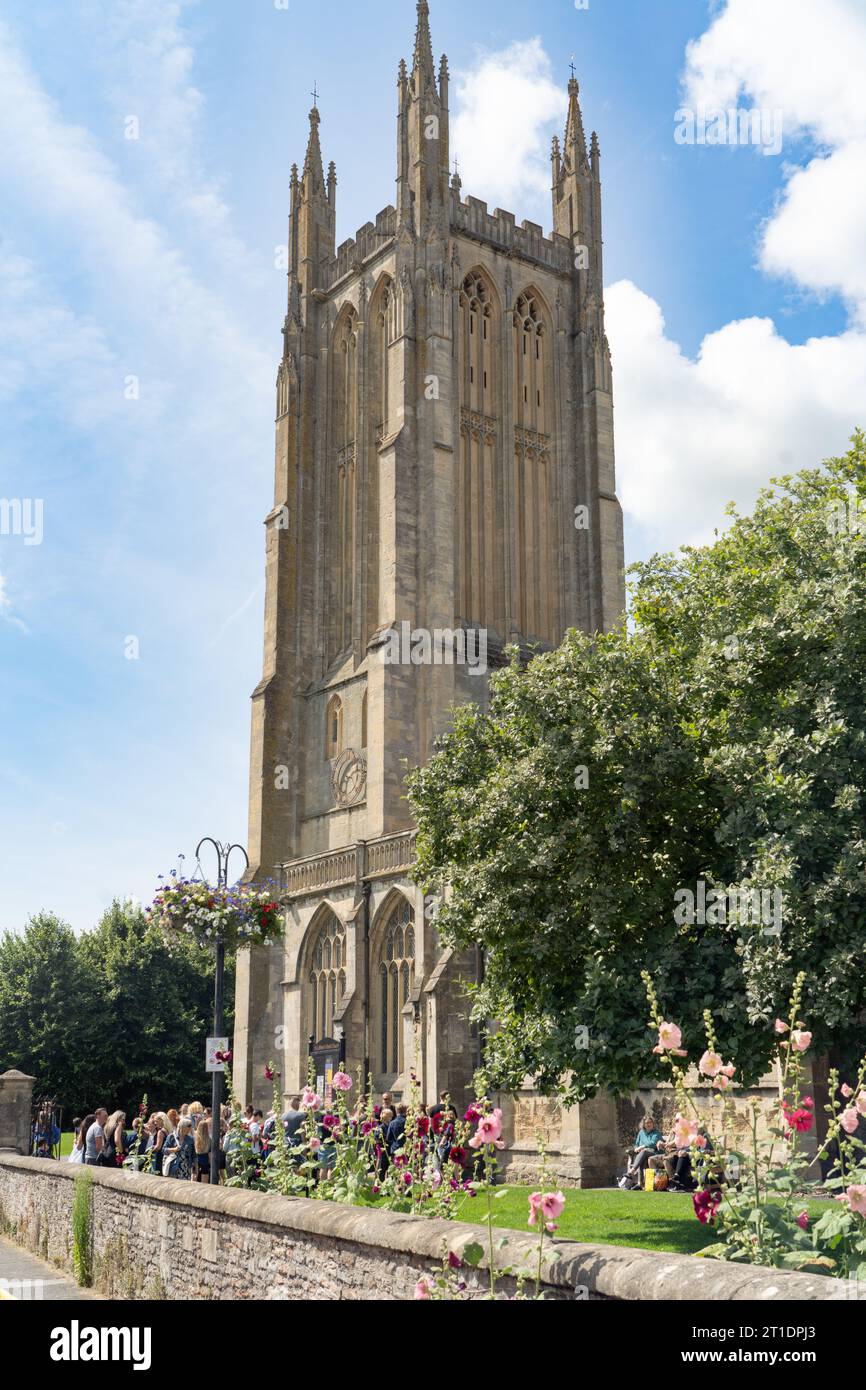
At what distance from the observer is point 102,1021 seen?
48.7 meters

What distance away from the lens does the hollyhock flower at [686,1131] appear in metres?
5.43

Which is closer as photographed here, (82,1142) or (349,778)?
(82,1142)

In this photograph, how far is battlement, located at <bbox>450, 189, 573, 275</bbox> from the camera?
152 ft

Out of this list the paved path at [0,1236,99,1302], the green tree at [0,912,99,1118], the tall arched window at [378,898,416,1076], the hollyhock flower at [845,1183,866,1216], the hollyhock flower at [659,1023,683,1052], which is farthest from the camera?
the green tree at [0,912,99,1118]

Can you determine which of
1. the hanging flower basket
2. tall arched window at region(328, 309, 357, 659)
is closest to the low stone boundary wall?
the hanging flower basket

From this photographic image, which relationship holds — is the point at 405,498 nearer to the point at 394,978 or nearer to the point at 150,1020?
the point at 394,978

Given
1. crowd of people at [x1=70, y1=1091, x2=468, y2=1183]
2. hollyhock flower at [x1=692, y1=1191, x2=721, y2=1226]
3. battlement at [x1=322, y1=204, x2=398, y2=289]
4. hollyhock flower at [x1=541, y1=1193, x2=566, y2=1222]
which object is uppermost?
battlement at [x1=322, y1=204, x2=398, y2=289]

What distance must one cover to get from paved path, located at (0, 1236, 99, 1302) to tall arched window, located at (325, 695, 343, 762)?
89.1 feet

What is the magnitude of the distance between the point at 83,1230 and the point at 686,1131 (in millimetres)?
9782

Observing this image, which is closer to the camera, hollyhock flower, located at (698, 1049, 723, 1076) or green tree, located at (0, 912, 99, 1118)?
hollyhock flower, located at (698, 1049, 723, 1076)

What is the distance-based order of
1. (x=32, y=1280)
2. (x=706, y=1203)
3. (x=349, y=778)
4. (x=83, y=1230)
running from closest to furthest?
(x=706, y=1203)
(x=83, y=1230)
(x=32, y=1280)
(x=349, y=778)

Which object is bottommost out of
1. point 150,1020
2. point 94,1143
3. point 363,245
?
point 94,1143

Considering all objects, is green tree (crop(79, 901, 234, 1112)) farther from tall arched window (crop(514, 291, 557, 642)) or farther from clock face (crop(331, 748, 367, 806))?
tall arched window (crop(514, 291, 557, 642))

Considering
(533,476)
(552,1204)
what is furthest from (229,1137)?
(533,476)
